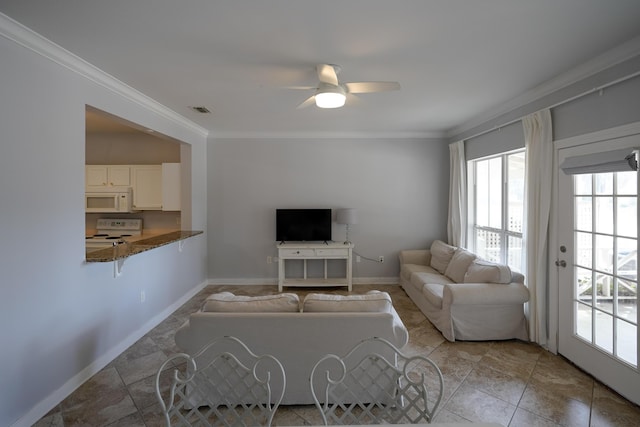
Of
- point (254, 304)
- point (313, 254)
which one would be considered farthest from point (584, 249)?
point (313, 254)

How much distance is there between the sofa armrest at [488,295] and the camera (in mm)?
3338

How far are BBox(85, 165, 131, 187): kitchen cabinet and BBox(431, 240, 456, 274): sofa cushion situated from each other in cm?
500

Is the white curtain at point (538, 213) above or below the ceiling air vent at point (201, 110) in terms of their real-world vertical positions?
below

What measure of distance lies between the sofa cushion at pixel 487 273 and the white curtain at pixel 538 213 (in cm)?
23

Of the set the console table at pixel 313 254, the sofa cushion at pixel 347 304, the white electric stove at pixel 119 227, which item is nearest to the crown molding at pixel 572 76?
the sofa cushion at pixel 347 304

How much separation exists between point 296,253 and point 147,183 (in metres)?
2.64

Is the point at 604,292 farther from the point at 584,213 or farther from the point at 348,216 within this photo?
the point at 348,216

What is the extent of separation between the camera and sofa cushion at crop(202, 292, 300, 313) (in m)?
2.38

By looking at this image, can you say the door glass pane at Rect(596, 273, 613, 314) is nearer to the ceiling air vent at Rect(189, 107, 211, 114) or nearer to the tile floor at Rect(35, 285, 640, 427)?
the tile floor at Rect(35, 285, 640, 427)

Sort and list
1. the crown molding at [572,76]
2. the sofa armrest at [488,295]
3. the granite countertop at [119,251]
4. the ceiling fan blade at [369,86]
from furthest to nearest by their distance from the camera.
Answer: the sofa armrest at [488,295], the granite countertop at [119,251], the ceiling fan blade at [369,86], the crown molding at [572,76]

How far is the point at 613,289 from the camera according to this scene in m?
2.61

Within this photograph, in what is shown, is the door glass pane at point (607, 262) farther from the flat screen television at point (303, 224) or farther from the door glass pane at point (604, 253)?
the flat screen television at point (303, 224)

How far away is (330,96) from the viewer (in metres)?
2.59

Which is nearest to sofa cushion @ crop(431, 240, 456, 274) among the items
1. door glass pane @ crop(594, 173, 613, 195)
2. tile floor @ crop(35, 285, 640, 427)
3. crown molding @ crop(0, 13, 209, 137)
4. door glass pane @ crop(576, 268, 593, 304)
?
tile floor @ crop(35, 285, 640, 427)
